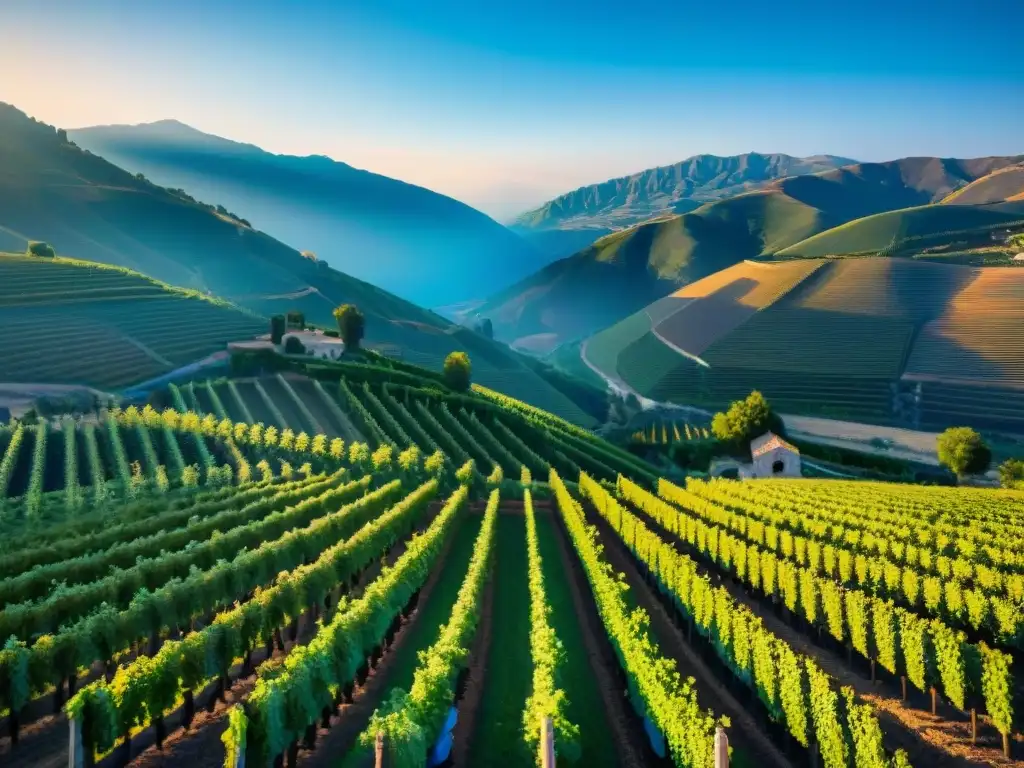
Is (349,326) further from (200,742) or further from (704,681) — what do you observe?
(200,742)

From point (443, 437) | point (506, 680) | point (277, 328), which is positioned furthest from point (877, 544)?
point (277, 328)

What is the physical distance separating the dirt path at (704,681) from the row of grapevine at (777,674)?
2.61ft

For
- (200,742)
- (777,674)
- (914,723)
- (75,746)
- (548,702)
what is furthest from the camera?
(914,723)

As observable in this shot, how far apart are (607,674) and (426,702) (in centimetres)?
856

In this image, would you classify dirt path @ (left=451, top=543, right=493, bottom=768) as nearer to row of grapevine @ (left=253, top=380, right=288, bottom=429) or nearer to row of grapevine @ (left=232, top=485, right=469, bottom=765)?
row of grapevine @ (left=232, top=485, right=469, bottom=765)

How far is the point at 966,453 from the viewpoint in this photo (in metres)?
68.9

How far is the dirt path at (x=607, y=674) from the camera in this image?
18.5 meters

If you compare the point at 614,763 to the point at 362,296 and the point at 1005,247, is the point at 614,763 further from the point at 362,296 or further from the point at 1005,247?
the point at 1005,247

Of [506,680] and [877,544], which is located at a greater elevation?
[877,544]

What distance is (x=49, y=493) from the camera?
1645 inches

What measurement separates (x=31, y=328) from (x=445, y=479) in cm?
5588

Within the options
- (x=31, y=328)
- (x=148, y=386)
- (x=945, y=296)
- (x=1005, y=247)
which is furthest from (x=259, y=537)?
(x=1005, y=247)

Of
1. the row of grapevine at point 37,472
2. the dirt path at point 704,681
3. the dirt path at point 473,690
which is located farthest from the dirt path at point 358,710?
the row of grapevine at point 37,472

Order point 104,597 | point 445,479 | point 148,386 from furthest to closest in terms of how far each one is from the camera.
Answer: point 148,386 < point 445,479 < point 104,597
